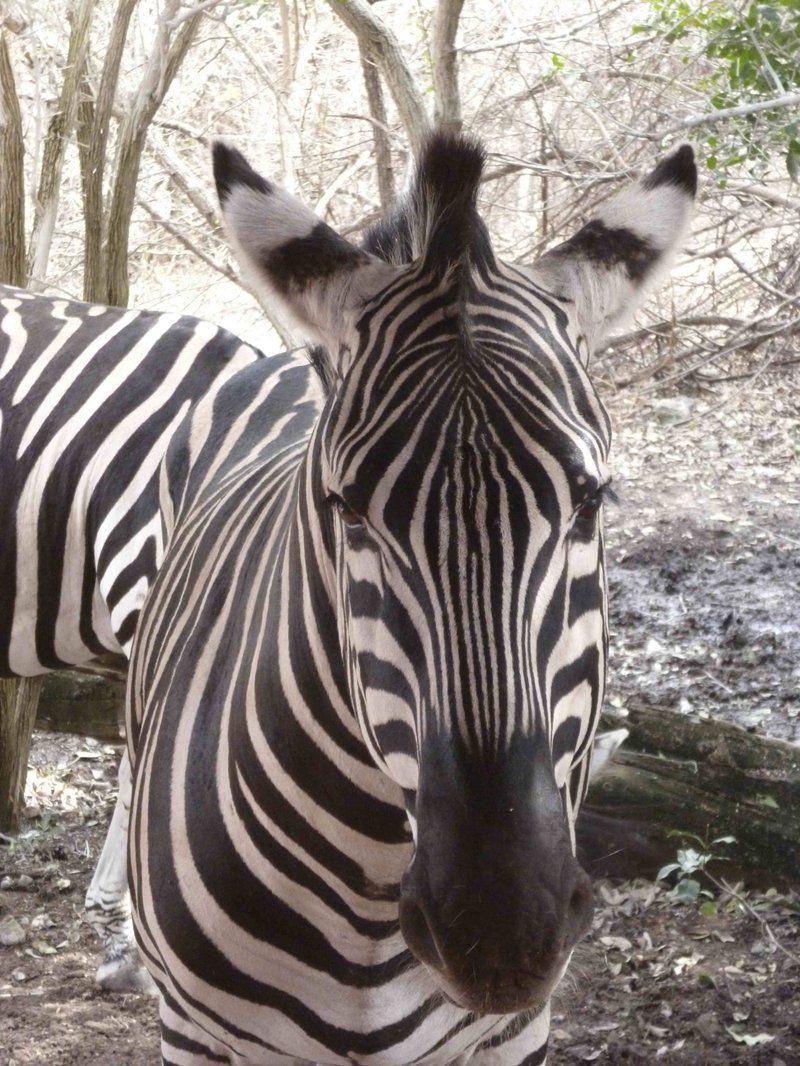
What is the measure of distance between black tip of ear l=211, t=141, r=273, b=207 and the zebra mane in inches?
10.3

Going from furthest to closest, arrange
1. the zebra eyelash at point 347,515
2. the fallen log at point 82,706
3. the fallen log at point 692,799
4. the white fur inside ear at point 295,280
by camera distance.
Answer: the fallen log at point 82,706 < the fallen log at point 692,799 < the white fur inside ear at point 295,280 < the zebra eyelash at point 347,515

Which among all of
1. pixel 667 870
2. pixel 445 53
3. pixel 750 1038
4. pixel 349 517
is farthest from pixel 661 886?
pixel 445 53

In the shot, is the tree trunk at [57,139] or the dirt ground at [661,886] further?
the tree trunk at [57,139]

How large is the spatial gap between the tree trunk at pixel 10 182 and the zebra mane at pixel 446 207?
3626 mm

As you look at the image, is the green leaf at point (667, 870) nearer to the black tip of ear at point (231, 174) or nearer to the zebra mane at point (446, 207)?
the zebra mane at point (446, 207)

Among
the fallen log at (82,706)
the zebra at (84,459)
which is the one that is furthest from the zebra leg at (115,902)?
the fallen log at (82,706)

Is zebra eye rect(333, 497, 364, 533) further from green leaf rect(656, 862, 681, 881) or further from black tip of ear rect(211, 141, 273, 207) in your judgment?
green leaf rect(656, 862, 681, 881)

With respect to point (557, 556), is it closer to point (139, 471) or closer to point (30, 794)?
point (139, 471)

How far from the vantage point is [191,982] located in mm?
2207

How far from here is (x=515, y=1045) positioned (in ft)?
7.63

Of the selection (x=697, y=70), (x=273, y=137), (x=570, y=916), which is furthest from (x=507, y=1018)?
(x=273, y=137)

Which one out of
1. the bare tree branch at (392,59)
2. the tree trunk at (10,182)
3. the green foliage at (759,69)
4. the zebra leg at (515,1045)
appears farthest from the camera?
the bare tree branch at (392,59)

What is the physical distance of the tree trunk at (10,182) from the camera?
4.93m

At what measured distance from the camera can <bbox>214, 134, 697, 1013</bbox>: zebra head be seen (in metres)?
1.53
